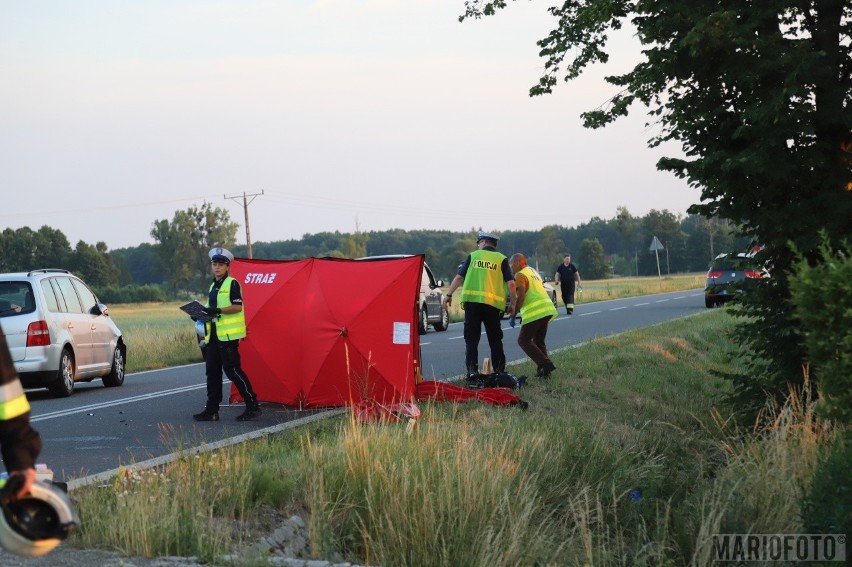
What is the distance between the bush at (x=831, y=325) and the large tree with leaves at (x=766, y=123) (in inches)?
135

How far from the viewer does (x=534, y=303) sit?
15.8 meters

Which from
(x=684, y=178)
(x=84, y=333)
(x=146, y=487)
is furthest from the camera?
(x=84, y=333)

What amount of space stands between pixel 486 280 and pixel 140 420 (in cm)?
434

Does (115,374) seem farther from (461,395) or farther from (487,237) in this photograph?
(461,395)

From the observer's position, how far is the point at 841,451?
24.4 ft

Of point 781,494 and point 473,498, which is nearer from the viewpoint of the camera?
point 473,498

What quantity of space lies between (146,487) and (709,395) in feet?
28.6

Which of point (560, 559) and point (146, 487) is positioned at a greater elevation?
point (146, 487)

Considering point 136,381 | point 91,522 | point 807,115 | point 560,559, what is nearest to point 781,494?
point 560,559

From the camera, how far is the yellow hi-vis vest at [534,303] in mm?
15625

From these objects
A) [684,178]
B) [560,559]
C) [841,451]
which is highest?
[684,178]

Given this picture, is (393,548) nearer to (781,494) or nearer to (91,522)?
(91,522)

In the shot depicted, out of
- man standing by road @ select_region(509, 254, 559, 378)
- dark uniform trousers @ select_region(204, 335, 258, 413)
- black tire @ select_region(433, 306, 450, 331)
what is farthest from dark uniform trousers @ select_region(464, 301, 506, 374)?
black tire @ select_region(433, 306, 450, 331)

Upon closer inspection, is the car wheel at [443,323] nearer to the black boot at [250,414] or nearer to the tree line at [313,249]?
the black boot at [250,414]
